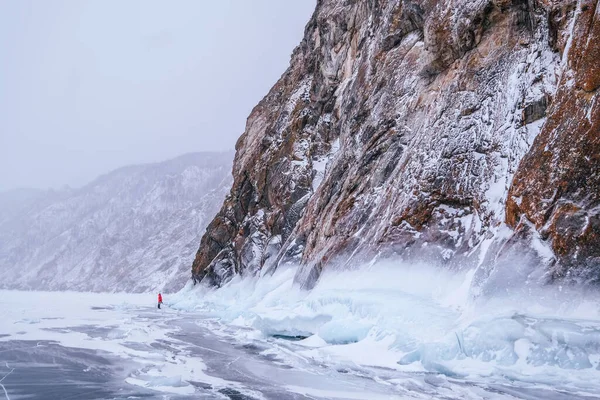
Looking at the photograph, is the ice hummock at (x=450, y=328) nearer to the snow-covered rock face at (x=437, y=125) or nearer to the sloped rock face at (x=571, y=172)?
the snow-covered rock face at (x=437, y=125)

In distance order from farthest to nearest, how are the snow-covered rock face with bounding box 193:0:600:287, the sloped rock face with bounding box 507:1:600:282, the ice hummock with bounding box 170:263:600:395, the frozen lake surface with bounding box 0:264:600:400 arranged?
the snow-covered rock face with bounding box 193:0:600:287 < the sloped rock face with bounding box 507:1:600:282 < the ice hummock with bounding box 170:263:600:395 < the frozen lake surface with bounding box 0:264:600:400

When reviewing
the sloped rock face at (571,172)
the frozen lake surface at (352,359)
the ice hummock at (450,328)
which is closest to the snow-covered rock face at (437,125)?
the sloped rock face at (571,172)

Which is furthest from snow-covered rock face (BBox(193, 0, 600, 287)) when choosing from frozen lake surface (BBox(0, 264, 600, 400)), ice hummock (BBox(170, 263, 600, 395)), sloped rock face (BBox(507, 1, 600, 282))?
frozen lake surface (BBox(0, 264, 600, 400))

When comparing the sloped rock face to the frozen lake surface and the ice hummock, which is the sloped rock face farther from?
the frozen lake surface

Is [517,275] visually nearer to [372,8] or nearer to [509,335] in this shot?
[509,335]

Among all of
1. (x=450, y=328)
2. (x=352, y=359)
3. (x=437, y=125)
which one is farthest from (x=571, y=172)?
(x=437, y=125)

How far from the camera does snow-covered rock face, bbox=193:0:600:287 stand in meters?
13.3

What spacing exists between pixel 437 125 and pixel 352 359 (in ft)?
33.8

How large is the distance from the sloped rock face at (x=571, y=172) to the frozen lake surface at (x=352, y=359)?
4.81 ft

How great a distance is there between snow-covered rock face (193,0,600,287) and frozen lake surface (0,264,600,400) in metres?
1.99

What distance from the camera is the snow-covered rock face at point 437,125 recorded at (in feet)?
43.6

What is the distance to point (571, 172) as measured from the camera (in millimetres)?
11047

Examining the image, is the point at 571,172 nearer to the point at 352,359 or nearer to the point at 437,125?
the point at 352,359

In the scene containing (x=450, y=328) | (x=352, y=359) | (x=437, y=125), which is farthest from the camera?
(x=437, y=125)
